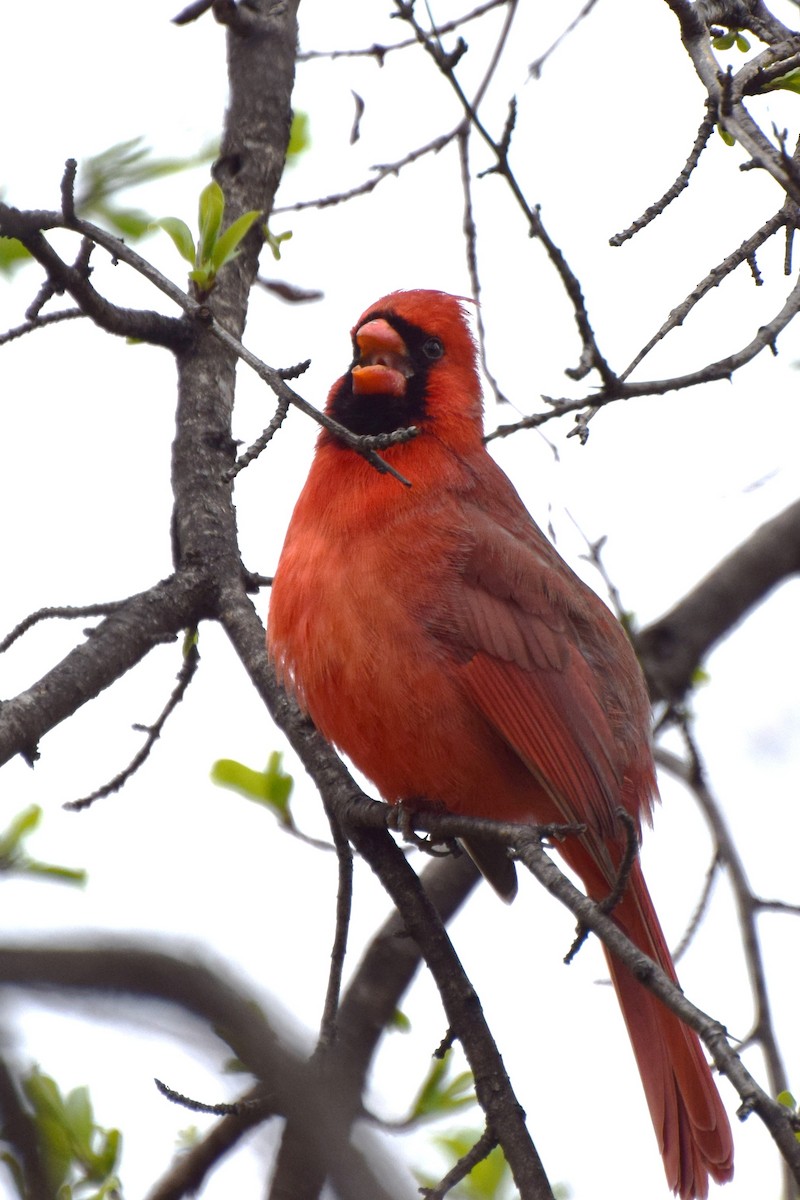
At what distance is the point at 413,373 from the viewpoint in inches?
146

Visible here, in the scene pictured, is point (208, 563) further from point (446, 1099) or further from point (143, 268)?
point (446, 1099)

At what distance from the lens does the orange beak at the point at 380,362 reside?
3588 mm

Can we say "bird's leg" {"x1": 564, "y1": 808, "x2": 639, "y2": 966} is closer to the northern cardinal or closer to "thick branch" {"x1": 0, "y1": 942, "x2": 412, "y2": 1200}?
"thick branch" {"x1": 0, "y1": 942, "x2": 412, "y2": 1200}

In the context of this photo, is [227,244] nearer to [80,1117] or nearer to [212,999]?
[80,1117]

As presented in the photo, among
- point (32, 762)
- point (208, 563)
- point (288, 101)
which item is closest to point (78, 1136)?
point (32, 762)

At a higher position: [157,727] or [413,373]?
[413,373]

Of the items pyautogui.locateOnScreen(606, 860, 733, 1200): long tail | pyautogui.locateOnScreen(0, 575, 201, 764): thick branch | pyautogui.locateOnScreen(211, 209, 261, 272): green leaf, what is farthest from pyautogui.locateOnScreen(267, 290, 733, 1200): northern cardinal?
pyautogui.locateOnScreen(211, 209, 261, 272): green leaf

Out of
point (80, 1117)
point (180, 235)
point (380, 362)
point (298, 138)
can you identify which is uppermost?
point (298, 138)

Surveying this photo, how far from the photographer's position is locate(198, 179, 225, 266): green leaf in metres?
2.88

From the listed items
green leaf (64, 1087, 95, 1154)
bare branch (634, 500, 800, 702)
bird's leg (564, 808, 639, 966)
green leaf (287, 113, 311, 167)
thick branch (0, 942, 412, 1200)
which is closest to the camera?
thick branch (0, 942, 412, 1200)

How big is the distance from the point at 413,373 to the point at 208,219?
95cm

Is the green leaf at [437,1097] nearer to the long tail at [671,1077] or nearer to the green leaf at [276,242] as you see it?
the long tail at [671,1077]

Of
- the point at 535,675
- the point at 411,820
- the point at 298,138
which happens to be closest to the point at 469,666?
the point at 535,675

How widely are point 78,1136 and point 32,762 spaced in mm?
797
